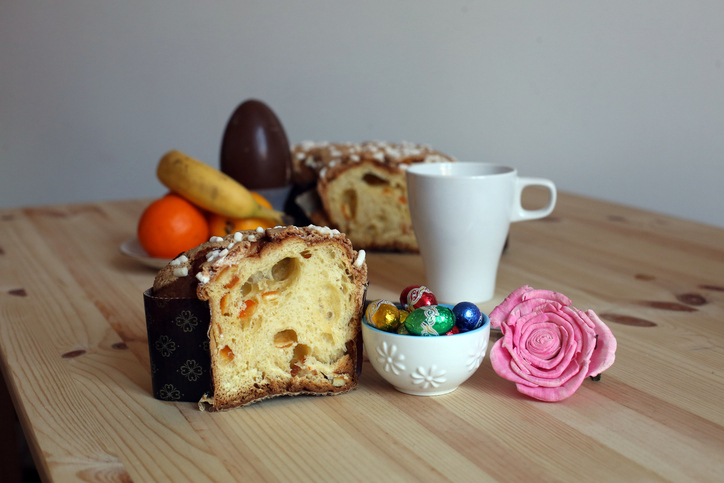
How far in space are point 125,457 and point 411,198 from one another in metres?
0.55

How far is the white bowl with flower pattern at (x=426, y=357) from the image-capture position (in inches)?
26.4

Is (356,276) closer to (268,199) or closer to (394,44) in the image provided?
(268,199)

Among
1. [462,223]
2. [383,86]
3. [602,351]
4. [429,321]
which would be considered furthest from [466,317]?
[383,86]

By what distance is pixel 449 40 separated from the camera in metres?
2.88

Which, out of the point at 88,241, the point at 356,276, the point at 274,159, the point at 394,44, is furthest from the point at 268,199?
the point at 394,44

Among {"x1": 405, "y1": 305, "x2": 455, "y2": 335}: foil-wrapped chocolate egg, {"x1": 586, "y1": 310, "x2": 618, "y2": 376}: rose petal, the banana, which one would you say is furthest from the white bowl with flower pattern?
the banana

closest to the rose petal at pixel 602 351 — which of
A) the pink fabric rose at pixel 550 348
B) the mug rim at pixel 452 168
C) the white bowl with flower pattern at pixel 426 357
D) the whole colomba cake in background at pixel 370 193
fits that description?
the pink fabric rose at pixel 550 348

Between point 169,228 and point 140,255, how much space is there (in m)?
0.09

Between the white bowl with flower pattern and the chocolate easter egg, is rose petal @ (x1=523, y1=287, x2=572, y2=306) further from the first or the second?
the chocolate easter egg

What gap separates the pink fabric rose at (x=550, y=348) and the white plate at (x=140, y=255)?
0.63 meters

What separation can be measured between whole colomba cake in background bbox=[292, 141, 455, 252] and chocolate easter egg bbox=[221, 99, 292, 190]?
9 cm

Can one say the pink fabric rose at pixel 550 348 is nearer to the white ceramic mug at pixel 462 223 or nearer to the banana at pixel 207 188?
the white ceramic mug at pixel 462 223

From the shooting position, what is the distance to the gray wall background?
252 cm

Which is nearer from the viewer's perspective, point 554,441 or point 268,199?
point 554,441
